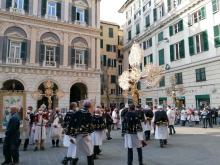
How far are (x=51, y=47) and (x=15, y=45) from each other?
13.2 ft

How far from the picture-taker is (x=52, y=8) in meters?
28.8

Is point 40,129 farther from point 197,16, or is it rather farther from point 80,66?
point 197,16

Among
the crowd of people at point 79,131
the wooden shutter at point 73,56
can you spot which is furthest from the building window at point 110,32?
the crowd of people at point 79,131

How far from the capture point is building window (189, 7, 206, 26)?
25875 mm

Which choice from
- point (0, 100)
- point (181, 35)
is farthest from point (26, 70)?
point (181, 35)

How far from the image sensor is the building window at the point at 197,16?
25.9 metres

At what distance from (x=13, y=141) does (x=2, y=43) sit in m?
19.6

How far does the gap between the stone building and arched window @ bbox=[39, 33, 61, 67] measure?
13.8 m

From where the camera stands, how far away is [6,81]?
25.1 m

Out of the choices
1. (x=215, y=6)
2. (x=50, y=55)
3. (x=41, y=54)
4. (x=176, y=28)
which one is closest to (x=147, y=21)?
(x=176, y=28)

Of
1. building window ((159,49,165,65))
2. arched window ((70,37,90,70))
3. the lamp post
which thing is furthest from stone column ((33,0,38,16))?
building window ((159,49,165,65))

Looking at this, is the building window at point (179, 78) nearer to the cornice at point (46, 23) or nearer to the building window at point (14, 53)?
the cornice at point (46, 23)

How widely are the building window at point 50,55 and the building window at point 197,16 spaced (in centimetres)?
1635

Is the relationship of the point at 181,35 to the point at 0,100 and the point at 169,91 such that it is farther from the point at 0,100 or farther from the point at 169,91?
the point at 0,100
